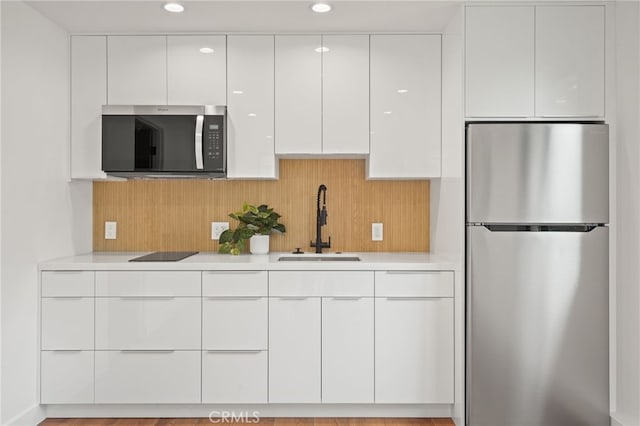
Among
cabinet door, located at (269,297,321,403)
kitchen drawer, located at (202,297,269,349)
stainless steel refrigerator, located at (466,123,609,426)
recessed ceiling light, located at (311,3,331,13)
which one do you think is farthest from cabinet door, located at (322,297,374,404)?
recessed ceiling light, located at (311,3,331,13)

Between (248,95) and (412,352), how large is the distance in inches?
70.3

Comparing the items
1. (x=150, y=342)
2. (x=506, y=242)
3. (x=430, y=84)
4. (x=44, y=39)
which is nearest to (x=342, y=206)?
(x=430, y=84)

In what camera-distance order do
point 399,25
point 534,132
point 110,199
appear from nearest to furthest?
point 534,132, point 399,25, point 110,199

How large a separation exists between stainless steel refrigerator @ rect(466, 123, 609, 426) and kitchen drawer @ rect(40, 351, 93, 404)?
2069 millimetres

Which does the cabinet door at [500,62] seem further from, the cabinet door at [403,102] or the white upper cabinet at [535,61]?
the cabinet door at [403,102]

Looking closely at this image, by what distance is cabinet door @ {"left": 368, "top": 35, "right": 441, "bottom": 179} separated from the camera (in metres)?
3.04

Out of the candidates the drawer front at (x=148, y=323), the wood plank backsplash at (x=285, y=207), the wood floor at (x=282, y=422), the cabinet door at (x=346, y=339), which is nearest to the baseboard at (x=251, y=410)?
the wood floor at (x=282, y=422)

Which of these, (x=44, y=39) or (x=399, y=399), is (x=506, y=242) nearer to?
(x=399, y=399)

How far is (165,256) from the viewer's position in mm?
3104

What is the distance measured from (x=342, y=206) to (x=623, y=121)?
169 cm

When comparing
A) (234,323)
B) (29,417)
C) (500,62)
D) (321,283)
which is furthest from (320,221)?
Result: (29,417)

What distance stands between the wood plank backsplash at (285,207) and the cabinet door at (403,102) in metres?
0.37

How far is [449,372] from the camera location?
9.07 feet

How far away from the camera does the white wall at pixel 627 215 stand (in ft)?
8.14
